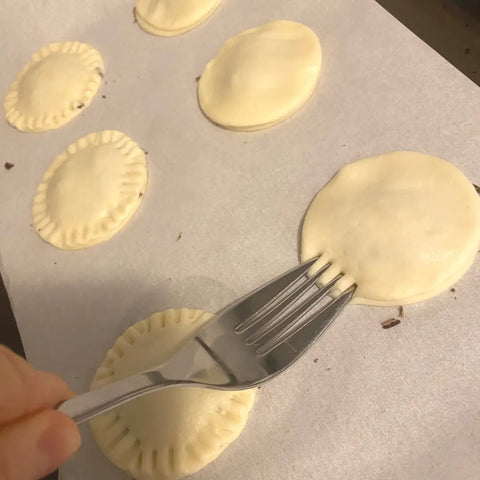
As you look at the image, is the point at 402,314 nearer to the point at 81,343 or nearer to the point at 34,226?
the point at 81,343

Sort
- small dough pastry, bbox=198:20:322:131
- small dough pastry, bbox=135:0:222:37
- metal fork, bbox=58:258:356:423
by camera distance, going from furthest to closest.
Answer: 1. small dough pastry, bbox=135:0:222:37
2. small dough pastry, bbox=198:20:322:131
3. metal fork, bbox=58:258:356:423

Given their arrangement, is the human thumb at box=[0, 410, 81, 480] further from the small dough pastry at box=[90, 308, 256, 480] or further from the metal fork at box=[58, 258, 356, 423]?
the small dough pastry at box=[90, 308, 256, 480]

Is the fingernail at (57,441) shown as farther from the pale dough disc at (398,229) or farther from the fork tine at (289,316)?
the pale dough disc at (398,229)

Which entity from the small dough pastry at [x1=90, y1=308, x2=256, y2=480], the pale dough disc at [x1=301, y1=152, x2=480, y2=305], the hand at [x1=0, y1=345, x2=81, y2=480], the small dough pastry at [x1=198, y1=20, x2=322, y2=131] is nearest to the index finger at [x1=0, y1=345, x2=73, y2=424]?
the hand at [x1=0, y1=345, x2=81, y2=480]

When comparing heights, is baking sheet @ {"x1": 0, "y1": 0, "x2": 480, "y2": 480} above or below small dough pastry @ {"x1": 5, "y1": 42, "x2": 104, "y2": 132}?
below

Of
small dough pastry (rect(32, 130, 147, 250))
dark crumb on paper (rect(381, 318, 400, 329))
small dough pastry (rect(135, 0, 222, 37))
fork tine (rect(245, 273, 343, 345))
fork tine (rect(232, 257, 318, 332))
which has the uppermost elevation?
small dough pastry (rect(135, 0, 222, 37))

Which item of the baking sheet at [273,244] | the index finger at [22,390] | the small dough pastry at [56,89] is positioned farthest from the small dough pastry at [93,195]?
the index finger at [22,390]
